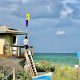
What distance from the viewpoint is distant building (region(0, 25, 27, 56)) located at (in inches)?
1586

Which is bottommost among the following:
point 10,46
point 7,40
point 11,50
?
point 11,50

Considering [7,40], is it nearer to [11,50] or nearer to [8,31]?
[8,31]

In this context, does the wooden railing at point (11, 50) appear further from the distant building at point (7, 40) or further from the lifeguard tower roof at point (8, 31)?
the lifeguard tower roof at point (8, 31)

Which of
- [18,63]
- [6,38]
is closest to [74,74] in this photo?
[18,63]

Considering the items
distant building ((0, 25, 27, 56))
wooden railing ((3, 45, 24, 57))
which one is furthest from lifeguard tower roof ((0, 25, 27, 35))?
wooden railing ((3, 45, 24, 57))

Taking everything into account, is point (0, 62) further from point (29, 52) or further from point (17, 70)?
point (29, 52)

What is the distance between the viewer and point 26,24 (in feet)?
135

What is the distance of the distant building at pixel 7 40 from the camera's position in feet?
132

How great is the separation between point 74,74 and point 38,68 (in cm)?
938

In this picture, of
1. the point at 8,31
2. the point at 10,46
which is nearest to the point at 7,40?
the point at 8,31

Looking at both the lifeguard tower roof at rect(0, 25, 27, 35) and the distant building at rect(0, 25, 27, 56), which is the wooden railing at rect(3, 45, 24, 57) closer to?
the distant building at rect(0, 25, 27, 56)

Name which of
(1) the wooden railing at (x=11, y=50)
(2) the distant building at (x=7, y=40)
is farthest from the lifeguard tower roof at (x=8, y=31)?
(1) the wooden railing at (x=11, y=50)

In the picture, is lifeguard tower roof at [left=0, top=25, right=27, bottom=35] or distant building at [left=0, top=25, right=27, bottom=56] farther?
lifeguard tower roof at [left=0, top=25, right=27, bottom=35]

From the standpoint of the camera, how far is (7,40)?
42.4 m
